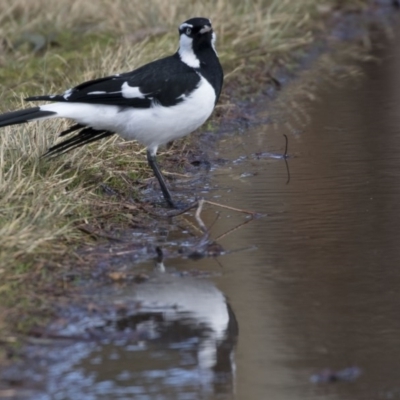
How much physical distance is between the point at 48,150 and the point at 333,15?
21.9 ft

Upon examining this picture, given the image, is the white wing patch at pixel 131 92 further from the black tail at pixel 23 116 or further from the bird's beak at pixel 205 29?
the bird's beak at pixel 205 29

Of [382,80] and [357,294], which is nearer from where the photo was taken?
[357,294]

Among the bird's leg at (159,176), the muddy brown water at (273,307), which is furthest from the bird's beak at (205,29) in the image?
the muddy brown water at (273,307)

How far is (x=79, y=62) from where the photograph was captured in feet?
27.6

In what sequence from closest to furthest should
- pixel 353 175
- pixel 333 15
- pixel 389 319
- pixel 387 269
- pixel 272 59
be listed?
1. pixel 389 319
2. pixel 387 269
3. pixel 353 175
4. pixel 272 59
5. pixel 333 15

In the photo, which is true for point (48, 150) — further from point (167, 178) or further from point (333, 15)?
point (333, 15)

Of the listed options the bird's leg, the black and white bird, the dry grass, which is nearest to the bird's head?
the black and white bird

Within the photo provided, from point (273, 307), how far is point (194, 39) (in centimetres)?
206

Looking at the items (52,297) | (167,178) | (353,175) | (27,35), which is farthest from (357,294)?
(27,35)

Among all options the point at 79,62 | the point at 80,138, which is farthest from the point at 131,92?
the point at 79,62

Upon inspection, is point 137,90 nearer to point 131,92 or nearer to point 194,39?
point 131,92

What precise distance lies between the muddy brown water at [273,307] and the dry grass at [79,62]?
457 millimetres

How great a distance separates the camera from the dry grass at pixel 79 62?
4855mm

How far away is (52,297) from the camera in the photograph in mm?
4195
